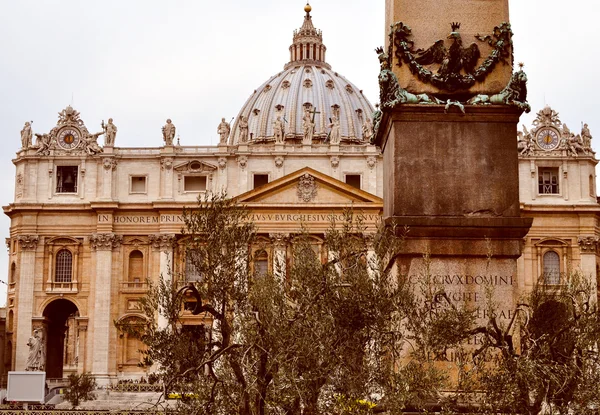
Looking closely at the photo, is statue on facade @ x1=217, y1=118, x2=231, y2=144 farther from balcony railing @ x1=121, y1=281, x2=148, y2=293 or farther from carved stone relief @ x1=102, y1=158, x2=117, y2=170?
balcony railing @ x1=121, y1=281, x2=148, y2=293

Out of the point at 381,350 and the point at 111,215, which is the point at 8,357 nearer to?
the point at 111,215

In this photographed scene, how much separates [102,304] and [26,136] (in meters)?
12.9

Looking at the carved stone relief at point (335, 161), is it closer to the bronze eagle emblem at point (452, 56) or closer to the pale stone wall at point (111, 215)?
the pale stone wall at point (111, 215)

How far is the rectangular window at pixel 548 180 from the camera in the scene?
252 ft

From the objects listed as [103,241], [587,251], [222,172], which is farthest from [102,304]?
[587,251]

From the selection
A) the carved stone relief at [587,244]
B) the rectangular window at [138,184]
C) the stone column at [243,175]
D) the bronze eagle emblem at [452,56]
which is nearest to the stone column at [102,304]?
the rectangular window at [138,184]

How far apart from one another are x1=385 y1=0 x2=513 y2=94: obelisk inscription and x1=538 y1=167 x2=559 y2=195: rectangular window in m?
66.6

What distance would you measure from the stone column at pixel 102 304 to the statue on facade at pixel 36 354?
369 centimetres

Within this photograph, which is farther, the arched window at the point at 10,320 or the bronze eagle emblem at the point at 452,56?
the arched window at the point at 10,320

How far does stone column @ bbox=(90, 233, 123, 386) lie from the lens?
Answer: 7369cm

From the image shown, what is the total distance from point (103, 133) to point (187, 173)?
261 inches

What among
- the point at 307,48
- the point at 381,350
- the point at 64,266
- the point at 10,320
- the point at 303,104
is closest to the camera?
the point at 381,350

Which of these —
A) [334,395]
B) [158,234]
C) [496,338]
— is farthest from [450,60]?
[158,234]

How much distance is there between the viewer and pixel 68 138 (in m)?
78.2
